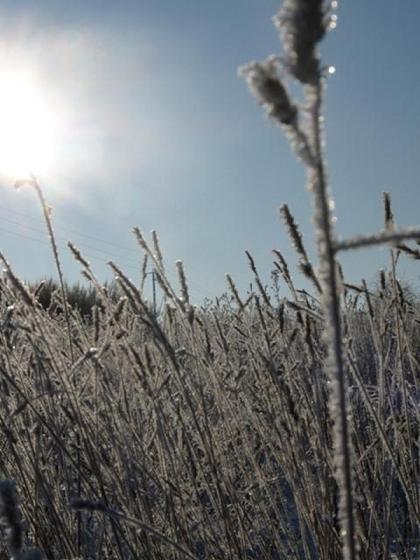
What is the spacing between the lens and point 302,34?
1.21 feet

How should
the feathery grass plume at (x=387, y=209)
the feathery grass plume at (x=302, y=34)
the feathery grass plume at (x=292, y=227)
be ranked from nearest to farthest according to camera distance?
the feathery grass plume at (x=302, y=34) < the feathery grass plume at (x=292, y=227) < the feathery grass plume at (x=387, y=209)

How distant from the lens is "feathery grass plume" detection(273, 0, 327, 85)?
14.4 inches

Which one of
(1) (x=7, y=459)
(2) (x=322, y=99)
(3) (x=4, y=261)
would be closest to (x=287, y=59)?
(2) (x=322, y=99)

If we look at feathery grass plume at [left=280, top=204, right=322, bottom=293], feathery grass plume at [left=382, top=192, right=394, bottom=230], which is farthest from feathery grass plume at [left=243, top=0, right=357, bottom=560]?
feathery grass plume at [left=382, top=192, right=394, bottom=230]

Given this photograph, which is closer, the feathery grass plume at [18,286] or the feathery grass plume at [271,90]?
the feathery grass plume at [271,90]

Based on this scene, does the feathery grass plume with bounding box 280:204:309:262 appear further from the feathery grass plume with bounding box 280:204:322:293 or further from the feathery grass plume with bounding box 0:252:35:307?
the feathery grass plume with bounding box 0:252:35:307

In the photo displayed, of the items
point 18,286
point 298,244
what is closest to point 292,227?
point 298,244

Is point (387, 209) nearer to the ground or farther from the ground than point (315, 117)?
farther from the ground

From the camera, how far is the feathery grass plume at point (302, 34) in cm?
37

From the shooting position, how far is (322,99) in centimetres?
38

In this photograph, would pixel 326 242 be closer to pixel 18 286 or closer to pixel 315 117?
pixel 315 117

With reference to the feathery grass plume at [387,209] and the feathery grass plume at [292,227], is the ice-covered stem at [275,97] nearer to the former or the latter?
the feathery grass plume at [292,227]

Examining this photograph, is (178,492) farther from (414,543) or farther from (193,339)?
(414,543)

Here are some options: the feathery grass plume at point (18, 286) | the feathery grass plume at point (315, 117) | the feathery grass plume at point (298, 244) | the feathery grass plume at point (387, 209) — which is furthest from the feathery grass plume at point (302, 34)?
the feathery grass plume at point (387, 209)
